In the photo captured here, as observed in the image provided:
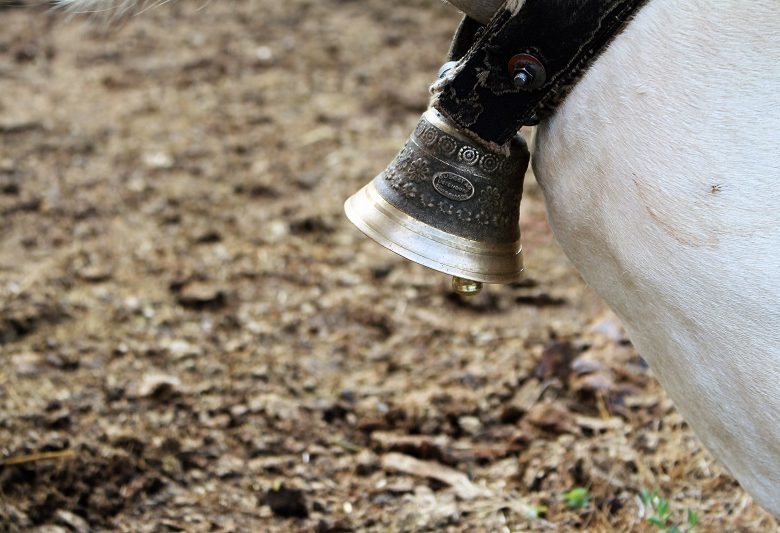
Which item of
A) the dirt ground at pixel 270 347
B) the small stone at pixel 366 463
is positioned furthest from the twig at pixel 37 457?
the small stone at pixel 366 463

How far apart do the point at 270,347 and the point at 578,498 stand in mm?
832

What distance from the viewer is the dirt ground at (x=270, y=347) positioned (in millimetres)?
1701

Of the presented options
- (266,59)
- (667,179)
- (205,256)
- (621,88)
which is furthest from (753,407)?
(266,59)

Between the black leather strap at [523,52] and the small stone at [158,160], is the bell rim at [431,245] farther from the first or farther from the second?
the small stone at [158,160]

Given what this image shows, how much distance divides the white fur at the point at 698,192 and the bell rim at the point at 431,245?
119 mm

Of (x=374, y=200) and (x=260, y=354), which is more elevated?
(x=374, y=200)

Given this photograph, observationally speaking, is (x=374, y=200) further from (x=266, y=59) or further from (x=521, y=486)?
(x=266, y=59)

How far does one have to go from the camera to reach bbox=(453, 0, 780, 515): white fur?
3.20ft

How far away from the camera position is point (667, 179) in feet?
3.33

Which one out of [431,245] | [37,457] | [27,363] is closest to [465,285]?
[431,245]

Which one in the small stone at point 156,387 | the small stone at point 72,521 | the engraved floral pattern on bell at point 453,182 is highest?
the engraved floral pattern on bell at point 453,182

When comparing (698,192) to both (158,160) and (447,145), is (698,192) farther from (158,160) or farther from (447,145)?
(158,160)

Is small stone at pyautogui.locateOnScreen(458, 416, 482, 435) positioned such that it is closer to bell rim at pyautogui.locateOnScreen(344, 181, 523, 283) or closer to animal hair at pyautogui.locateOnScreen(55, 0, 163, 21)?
bell rim at pyautogui.locateOnScreen(344, 181, 523, 283)

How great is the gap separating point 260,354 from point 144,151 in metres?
1.11
